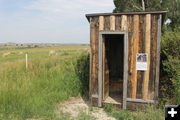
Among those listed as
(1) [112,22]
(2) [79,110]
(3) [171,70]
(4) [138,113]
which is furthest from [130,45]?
(2) [79,110]

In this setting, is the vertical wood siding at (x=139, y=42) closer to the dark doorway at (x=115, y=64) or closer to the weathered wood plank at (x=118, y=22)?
the weathered wood plank at (x=118, y=22)

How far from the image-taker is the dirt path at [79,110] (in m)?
4.81

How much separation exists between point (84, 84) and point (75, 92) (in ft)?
1.68

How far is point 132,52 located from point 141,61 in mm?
317

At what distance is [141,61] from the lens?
4.93m

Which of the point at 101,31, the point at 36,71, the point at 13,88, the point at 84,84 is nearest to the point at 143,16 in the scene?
the point at 101,31

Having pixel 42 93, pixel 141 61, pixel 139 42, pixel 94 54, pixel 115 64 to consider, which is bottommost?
pixel 42 93

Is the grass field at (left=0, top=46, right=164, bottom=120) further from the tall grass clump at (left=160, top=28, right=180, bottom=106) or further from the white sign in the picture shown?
the white sign

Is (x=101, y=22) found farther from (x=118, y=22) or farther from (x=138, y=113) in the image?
(x=138, y=113)

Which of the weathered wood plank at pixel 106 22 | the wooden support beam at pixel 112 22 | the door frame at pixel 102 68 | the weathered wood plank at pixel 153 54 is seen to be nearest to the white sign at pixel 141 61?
the weathered wood plank at pixel 153 54

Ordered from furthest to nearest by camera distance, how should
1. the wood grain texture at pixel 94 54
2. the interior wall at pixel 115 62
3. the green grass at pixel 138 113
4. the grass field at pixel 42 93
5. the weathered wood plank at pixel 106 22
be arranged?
the interior wall at pixel 115 62, the wood grain texture at pixel 94 54, the weathered wood plank at pixel 106 22, the grass field at pixel 42 93, the green grass at pixel 138 113

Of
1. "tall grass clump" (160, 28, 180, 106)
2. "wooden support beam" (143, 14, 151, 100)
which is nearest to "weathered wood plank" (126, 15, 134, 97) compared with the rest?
"wooden support beam" (143, 14, 151, 100)

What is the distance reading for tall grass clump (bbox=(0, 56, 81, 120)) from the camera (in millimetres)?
4805

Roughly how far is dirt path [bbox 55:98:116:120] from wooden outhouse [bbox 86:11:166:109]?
0.30m
